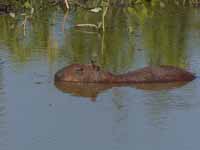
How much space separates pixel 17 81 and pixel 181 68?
78.6 inches

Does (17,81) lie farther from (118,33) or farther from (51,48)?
(118,33)

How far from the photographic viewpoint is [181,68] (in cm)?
1032

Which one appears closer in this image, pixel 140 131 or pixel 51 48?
pixel 140 131

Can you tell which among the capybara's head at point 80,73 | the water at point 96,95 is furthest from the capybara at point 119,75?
the water at point 96,95

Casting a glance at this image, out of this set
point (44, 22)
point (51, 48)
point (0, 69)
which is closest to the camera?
point (0, 69)

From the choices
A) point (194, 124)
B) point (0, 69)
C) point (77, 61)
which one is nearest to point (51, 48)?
point (77, 61)

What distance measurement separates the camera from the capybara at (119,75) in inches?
377

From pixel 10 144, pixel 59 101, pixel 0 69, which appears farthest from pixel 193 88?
pixel 10 144

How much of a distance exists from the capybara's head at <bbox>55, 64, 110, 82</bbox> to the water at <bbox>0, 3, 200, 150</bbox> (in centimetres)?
17

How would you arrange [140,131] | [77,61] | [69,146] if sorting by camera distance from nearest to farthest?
1. [69,146]
2. [140,131]
3. [77,61]

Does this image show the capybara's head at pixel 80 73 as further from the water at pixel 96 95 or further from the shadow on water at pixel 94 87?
the water at pixel 96 95

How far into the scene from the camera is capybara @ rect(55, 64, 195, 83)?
31.4 ft

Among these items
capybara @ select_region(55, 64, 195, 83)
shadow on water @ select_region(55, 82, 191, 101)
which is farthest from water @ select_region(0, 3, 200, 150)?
capybara @ select_region(55, 64, 195, 83)

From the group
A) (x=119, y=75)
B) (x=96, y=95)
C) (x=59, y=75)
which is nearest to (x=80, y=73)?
(x=59, y=75)
